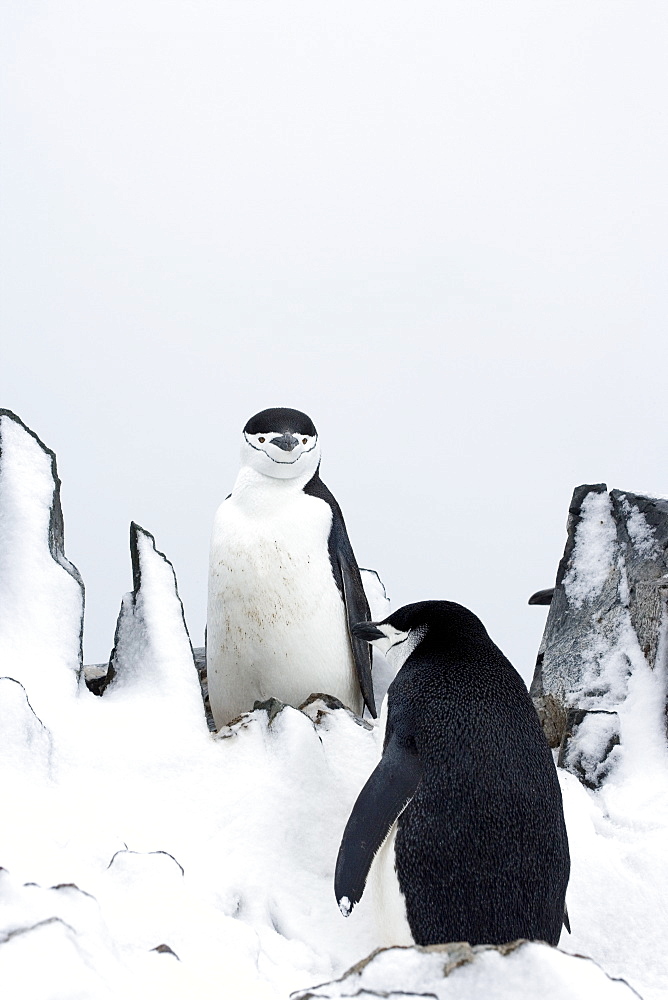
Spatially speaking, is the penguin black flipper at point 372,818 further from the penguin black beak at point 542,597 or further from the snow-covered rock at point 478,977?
the penguin black beak at point 542,597

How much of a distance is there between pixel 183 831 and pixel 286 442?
154 cm

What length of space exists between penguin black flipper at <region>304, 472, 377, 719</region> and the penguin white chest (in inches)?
1.3

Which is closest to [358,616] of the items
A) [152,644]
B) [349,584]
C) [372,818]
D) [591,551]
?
[349,584]

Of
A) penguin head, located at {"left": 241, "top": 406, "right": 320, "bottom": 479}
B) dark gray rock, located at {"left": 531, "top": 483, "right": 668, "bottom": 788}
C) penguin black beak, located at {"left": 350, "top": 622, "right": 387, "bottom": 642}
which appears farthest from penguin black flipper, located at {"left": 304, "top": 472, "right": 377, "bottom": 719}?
penguin black beak, located at {"left": 350, "top": 622, "right": 387, "bottom": 642}

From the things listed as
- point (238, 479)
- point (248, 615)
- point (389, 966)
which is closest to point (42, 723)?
point (389, 966)

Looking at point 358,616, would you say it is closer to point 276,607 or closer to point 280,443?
point 276,607

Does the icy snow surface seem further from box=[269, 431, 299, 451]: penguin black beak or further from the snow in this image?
box=[269, 431, 299, 451]: penguin black beak

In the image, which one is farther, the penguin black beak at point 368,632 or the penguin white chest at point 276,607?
the penguin white chest at point 276,607

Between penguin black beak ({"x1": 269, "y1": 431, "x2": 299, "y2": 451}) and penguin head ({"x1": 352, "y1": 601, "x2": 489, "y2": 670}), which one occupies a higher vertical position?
penguin black beak ({"x1": 269, "y1": 431, "x2": 299, "y2": 451})

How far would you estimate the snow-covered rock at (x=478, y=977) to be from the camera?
80cm

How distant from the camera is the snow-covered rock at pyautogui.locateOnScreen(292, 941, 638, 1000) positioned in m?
0.80

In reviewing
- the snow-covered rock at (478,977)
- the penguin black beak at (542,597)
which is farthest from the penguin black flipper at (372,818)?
the penguin black beak at (542,597)

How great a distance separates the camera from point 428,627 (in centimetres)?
209

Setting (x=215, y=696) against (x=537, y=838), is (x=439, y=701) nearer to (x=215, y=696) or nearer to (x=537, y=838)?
(x=537, y=838)
